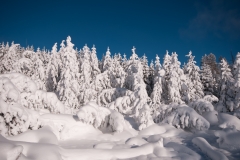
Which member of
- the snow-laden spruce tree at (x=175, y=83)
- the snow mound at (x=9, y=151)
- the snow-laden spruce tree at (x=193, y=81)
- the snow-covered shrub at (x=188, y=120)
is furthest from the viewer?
the snow-laden spruce tree at (x=193, y=81)

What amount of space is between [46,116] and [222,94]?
2282 cm

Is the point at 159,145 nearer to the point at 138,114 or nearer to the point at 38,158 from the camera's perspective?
the point at 38,158

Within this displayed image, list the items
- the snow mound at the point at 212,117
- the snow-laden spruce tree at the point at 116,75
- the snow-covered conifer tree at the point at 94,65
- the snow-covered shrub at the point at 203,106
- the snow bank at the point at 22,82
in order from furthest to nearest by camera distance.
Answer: the snow-covered conifer tree at the point at 94,65 → the snow-laden spruce tree at the point at 116,75 → the snow-covered shrub at the point at 203,106 → the snow mound at the point at 212,117 → the snow bank at the point at 22,82

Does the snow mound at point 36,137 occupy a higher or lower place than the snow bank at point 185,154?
higher

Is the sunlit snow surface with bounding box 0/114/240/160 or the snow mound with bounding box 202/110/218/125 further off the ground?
the snow mound with bounding box 202/110/218/125

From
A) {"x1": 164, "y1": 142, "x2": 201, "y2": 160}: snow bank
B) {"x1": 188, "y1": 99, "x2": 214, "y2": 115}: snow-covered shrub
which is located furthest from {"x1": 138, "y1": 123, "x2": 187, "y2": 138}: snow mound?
{"x1": 188, "y1": 99, "x2": 214, "y2": 115}: snow-covered shrub

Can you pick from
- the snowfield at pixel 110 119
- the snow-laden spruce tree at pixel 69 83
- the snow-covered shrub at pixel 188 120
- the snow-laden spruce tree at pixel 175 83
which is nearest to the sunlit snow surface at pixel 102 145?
the snowfield at pixel 110 119

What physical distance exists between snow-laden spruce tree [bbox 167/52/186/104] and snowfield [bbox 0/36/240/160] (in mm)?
138

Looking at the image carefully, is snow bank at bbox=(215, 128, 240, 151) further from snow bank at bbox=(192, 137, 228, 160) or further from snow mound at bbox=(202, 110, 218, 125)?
snow mound at bbox=(202, 110, 218, 125)

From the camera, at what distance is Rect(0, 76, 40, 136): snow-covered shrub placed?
25.9ft

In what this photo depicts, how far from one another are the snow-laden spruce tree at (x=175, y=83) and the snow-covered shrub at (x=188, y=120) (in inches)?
400

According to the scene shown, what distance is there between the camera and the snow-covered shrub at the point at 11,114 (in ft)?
25.9

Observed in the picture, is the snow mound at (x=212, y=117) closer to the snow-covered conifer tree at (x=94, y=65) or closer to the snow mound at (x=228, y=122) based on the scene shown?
the snow mound at (x=228, y=122)

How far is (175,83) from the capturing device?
25.3m
